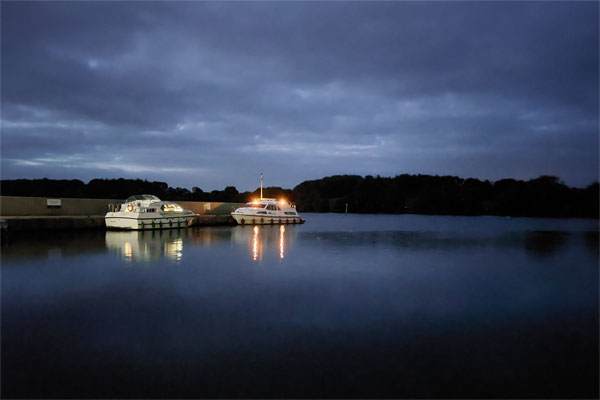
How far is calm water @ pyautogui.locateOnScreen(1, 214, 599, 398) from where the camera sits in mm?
5809

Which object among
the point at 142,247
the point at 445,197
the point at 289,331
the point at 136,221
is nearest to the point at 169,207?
the point at 136,221

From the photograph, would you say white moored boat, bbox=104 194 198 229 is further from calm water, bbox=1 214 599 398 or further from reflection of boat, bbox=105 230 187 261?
calm water, bbox=1 214 599 398

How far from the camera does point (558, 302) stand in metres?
12.2

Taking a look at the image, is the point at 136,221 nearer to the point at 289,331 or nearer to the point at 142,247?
the point at 142,247

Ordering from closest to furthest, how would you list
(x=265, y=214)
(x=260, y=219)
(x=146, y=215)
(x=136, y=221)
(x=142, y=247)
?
(x=142, y=247)
(x=136, y=221)
(x=146, y=215)
(x=260, y=219)
(x=265, y=214)

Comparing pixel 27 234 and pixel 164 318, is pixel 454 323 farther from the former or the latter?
pixel 27 234

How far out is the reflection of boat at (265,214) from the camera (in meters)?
46.5

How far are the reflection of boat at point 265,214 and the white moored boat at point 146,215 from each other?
926cm

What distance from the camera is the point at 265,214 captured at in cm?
4806

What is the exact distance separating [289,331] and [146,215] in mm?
27027

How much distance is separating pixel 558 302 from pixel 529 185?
14229 cm

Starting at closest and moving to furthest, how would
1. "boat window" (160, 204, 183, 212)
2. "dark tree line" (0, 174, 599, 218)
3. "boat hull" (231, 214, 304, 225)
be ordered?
"boat window" (160, 204, 183, 212), "boat hull" (231, 214, 304, 225), "dark tree line" (0, 174, 599, 218)

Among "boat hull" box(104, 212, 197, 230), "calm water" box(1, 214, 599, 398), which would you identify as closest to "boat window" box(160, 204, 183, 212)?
"boat hull" box(104, 212, 197, 230)

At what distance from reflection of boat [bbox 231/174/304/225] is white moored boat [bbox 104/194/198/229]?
9.26 m
